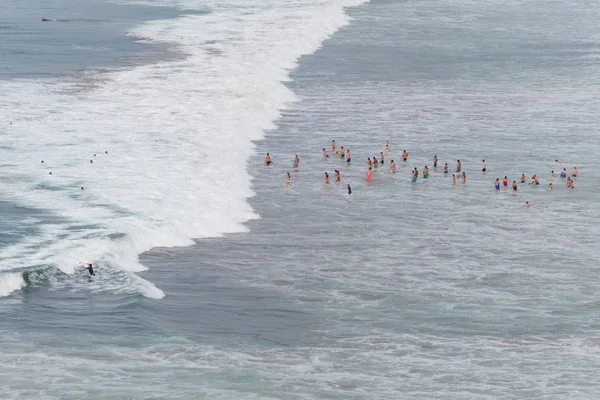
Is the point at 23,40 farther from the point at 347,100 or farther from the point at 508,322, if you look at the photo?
the point at 508,322

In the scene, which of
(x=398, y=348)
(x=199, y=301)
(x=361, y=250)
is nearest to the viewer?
(x=398, y=348)

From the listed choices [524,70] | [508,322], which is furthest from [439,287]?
[524,70]

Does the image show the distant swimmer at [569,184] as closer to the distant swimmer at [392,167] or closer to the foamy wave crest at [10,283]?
the distant swimmer at [392,167]

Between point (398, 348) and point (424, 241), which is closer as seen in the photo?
point (398, 348)

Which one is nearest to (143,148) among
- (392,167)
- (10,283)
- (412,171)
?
(392,167)

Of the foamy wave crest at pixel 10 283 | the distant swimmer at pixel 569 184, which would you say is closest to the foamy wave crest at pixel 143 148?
the foamy wave crest at pixel 10 283

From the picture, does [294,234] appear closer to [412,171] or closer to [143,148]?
[412,171]

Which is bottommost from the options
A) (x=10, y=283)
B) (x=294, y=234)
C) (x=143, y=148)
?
(x=294, y=234)
